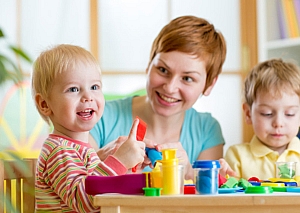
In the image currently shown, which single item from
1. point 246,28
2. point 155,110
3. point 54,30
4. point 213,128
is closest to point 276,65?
point 213,128

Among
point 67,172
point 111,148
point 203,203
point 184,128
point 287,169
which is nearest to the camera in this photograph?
point 203,203

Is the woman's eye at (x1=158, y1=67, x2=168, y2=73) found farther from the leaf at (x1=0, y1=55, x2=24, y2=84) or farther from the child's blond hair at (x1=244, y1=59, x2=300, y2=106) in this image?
the leaf at (x1=0, y1=55, x2=24, y2=84)

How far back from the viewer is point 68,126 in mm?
1391

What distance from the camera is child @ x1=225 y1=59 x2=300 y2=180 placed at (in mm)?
1930

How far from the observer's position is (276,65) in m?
2.07

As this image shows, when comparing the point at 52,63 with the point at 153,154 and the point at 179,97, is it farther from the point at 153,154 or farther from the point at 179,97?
the point at 179,97

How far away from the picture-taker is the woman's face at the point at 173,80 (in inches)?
75.9

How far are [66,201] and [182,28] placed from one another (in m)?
0.93

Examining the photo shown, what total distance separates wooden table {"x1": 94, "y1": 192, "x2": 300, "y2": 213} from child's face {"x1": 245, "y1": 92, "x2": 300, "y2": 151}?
36.7 inches

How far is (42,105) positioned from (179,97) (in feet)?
2.14

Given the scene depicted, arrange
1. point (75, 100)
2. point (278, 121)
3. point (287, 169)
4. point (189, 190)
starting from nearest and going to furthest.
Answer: point (189, 190), point (75, 100), point (287, 169), point (278, 121)

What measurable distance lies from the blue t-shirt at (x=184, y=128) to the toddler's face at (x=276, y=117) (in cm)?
24

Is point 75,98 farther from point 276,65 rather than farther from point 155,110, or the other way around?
point 276,65

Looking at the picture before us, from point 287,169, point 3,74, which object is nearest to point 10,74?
point 3,74
